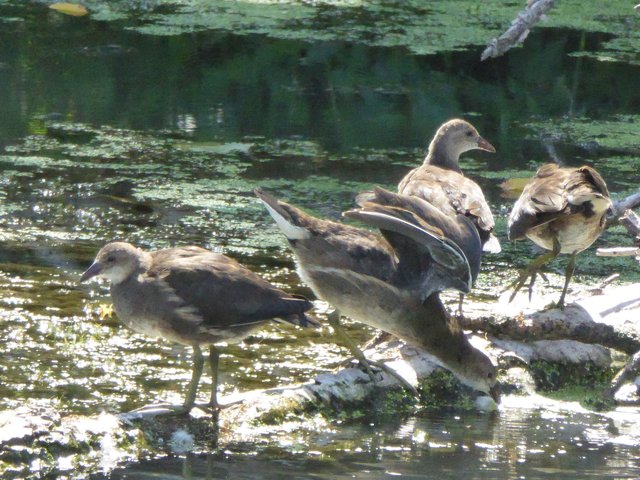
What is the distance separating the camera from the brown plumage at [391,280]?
18.3 ft

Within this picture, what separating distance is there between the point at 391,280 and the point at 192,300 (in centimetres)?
106

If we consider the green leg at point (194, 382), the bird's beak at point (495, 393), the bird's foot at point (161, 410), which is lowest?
the bird's beak at point (495, 393)

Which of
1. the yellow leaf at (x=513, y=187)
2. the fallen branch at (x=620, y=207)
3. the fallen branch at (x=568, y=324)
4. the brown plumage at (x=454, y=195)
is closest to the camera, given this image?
the fallen branch at (x=568, y=324)

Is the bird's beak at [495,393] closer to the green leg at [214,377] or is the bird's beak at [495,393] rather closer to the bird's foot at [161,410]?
the green leg at [214,377]

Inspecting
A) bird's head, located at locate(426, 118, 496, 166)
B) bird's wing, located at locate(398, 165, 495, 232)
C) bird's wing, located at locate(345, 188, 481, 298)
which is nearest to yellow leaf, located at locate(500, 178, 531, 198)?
bird's head, located at locate(426, 118, 496, 166)

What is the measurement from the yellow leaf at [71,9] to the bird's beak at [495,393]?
36.1 feet

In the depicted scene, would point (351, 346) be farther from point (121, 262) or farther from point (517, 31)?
point (517, 31)

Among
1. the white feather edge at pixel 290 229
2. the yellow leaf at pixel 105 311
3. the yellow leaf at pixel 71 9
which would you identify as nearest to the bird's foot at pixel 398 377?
the white feather edge at pixel 290 229

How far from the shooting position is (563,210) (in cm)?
625

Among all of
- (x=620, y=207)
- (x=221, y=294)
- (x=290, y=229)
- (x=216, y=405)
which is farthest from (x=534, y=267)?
(x=216, y=405)

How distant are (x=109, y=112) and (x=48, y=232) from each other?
3455 millimetres

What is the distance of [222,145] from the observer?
1074 centimetres

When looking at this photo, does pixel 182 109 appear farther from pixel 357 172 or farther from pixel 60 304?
pixel 60 304

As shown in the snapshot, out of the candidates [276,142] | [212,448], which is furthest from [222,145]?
[212,448]
